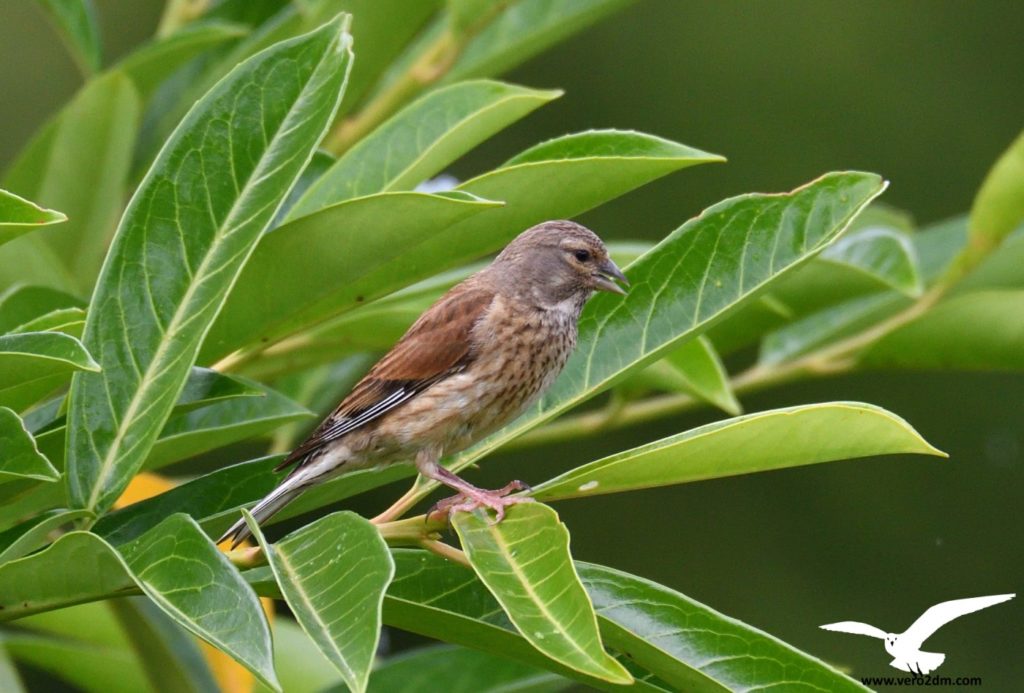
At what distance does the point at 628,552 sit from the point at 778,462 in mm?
7192

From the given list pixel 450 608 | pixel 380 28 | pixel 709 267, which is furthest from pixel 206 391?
pixel 380 28

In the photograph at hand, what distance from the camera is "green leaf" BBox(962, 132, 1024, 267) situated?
3.09 metres

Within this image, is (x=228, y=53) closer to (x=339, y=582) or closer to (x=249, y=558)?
(x=249, y=558)

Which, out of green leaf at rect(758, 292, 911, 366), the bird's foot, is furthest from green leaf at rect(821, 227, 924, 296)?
the bird's foot

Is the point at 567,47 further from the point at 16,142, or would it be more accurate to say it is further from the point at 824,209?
the point at 824,209

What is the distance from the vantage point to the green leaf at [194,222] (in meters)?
1.99

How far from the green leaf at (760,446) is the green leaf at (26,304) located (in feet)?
2.95

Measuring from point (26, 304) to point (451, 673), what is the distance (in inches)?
39.9

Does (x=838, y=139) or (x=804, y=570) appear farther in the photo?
(x=838, y=139)

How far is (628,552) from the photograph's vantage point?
905 cm

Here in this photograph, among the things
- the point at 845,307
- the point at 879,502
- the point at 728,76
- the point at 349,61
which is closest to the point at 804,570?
the point at 879,502

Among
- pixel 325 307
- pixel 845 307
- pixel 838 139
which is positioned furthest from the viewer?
pixel 838 139

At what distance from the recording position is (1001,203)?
3111 mm

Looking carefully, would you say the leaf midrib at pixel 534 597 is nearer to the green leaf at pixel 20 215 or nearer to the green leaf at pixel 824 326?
the green leaf at pixel 20 215
